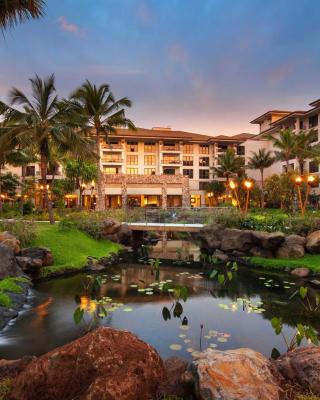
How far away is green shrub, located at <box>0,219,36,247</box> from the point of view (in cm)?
1794

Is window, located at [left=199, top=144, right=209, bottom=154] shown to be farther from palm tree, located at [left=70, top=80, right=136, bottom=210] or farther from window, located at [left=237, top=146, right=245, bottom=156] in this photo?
palm tree, located at [left=70, top=80, right=136, bottom=210]

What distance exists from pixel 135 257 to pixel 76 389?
17.9 m

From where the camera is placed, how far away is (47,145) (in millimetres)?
22891

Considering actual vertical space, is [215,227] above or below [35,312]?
above

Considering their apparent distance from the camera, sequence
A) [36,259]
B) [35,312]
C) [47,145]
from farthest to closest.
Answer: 1. [47,145]
2. [36,259]
3. [35,312]

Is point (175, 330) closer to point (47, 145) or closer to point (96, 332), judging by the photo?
point (96, 332)

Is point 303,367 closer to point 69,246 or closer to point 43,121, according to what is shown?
point 69,246

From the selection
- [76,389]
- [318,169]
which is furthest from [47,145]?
[318,169]

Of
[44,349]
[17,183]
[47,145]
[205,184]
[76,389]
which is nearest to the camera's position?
[76,389]

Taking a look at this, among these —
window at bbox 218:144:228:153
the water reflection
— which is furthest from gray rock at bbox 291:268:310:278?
window at bbox 218:144:228:153

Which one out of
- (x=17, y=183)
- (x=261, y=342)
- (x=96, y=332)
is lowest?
(x=261, y=342)

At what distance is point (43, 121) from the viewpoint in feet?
73.8

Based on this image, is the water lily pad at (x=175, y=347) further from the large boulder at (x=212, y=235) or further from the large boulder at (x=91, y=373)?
the large boulder at (x=212, y=235)

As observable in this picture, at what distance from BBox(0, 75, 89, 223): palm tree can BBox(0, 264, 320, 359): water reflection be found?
9.87 m
